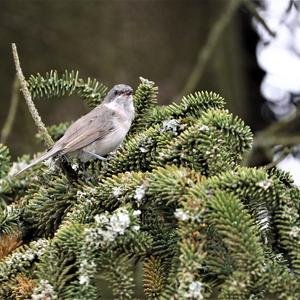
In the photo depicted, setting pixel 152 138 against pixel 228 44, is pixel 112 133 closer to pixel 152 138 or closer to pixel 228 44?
pixel 152 138

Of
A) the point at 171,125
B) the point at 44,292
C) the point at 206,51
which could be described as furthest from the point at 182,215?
the point at 206,51

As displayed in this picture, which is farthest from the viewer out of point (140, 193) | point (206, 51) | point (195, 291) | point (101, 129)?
point (206, 51)

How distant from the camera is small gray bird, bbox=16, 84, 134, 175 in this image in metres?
2.42

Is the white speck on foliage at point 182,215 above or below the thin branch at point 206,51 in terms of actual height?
below

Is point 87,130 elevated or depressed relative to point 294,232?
elevated

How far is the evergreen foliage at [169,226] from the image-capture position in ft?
4.64

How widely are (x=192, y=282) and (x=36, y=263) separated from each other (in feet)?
1.33

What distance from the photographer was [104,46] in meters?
4.57

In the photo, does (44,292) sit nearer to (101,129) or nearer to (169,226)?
(169,226)

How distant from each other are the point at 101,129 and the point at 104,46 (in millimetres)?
1889

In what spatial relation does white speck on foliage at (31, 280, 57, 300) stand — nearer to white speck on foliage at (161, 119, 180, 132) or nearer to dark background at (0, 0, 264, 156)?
white speck on foliage at (161, 119, 180, 132)

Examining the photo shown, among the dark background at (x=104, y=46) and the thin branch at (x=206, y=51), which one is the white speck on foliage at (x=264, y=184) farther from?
the thin branch at (x=206, y=51)

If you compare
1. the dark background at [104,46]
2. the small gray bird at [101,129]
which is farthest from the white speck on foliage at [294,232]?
the dark background at [104,46]

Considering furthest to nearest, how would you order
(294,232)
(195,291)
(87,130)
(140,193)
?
(87,130) < (140,193) < (294,232) < (195,291)
